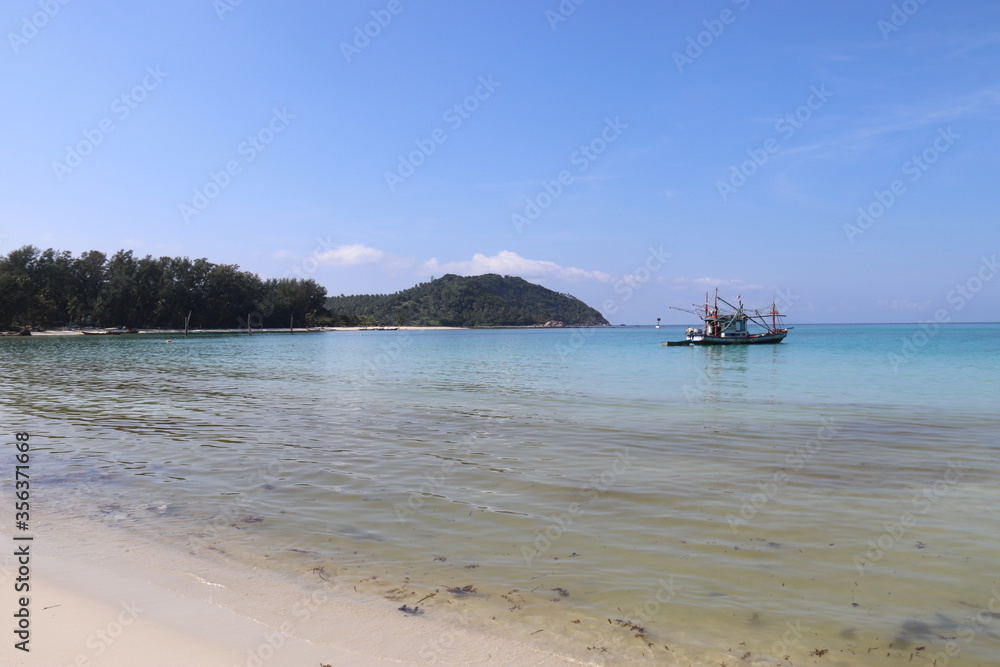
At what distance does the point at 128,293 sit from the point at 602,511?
151 meters

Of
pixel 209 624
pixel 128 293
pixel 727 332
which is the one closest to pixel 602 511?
pixel 209 624

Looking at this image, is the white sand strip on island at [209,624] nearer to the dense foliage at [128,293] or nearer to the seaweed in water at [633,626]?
the seaweed in water at [633,626]

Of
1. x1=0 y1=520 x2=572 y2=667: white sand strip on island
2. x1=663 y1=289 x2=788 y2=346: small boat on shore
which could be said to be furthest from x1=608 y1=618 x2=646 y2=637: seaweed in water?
x1=663 y1=289 x2=788 y2=346: small boat on shore

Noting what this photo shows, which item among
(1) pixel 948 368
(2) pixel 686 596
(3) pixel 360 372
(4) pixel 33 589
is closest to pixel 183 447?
(4) pixel 33 589

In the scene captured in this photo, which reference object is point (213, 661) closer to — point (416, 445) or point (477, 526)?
point (477, 526)

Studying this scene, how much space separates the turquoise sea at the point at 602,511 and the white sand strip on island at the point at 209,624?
1.14ft

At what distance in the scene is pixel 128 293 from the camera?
134 meters

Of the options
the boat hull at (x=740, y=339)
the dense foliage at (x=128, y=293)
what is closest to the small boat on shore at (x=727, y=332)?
the boat hull at (x=740, y=339)

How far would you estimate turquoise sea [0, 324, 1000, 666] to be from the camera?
16.9ft

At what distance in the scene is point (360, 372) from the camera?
35719 millimetres

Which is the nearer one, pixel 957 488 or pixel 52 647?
pixel 52 647

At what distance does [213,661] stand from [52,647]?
45.5 inches

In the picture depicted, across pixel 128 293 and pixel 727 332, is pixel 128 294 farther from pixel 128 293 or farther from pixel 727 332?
pixel 727 332

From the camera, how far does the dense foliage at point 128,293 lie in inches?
4387
